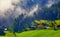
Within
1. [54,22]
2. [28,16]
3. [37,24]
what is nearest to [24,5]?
[28,16]

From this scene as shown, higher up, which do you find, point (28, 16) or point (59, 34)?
point (28, 16)

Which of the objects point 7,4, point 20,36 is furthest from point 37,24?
point 7,4

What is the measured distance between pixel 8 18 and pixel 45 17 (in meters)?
0.35

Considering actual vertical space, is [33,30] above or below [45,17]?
below

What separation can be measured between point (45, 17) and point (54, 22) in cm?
10

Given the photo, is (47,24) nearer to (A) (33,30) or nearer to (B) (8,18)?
(A) (33,30)

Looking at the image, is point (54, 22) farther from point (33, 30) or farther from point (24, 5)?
point (24, 5)

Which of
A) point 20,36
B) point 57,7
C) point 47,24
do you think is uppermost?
point 57,7

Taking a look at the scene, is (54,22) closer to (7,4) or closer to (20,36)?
(20,36)

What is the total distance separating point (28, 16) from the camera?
4.43 feet

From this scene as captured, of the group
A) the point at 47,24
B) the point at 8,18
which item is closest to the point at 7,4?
the point at 8,18

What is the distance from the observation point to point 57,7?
1357mm

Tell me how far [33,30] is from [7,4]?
1.15 feet

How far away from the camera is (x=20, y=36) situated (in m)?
1.32
